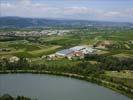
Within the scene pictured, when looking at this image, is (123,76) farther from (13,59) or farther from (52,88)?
(13,59)

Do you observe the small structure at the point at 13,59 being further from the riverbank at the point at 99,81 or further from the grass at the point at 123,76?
the grass at the point at 123,76

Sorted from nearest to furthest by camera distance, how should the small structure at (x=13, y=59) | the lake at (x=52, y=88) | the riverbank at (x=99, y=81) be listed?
the lake at (x=52, y=88), the riverbank at (x=99, y=81), the small structure at (x=13, y=59)

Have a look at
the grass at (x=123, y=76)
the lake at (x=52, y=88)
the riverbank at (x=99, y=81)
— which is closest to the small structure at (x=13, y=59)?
the riverbank at (x=99, y=81)

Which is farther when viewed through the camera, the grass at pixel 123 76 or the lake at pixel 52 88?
the grass at pixel 123 76

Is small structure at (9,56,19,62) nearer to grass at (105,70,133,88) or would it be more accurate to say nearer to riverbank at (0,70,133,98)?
riverbank at (0,70,133,98)

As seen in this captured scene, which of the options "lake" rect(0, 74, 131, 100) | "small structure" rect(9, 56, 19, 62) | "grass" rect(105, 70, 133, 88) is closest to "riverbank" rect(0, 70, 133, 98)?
"lake" rect(0, 74, 131, 100)

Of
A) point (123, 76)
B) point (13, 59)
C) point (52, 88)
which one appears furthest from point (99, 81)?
point (13, 59)

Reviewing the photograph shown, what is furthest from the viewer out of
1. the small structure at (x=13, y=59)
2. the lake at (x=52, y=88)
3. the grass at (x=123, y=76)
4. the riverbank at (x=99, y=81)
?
the small structure at (x=13, y=59)

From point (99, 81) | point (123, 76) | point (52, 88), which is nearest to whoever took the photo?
point (52, 88)

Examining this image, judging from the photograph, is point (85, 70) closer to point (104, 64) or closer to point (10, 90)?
point (104, 64)
